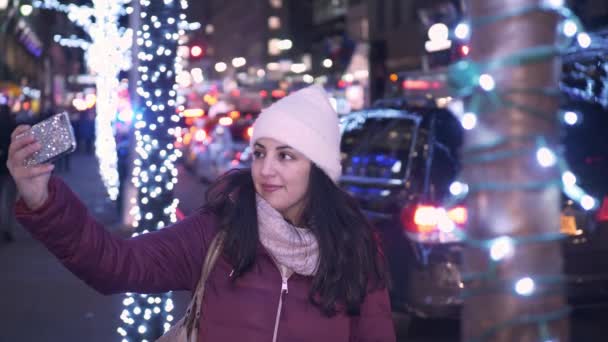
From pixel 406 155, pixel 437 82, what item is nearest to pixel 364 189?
pixel 406 155

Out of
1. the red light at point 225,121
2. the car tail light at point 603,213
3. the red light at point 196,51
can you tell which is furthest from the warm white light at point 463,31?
the red light at point 225,121

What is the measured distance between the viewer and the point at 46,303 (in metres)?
9.61

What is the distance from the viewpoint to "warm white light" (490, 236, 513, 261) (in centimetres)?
192

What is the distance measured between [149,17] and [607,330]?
16.0 ft

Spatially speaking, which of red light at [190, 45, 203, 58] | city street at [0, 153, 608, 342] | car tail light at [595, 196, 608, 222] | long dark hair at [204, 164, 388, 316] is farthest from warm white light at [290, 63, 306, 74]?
long dark hair at [204, 164, 388, 316]

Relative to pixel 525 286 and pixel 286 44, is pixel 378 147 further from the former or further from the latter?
pixel 286 44

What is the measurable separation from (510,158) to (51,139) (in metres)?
1.20

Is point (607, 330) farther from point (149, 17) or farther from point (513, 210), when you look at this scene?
point (513, 210)

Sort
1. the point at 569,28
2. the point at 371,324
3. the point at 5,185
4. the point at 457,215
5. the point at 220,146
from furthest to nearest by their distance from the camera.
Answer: the point at 220,146 → the point at 5,185 → the point at 457,215 → the point at 371,324 → the point at 569,28

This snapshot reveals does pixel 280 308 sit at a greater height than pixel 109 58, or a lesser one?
lesser

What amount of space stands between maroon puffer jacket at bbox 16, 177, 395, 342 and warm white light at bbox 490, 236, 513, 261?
47.1 inches

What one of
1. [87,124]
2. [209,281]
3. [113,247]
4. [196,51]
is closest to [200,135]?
[87,124]

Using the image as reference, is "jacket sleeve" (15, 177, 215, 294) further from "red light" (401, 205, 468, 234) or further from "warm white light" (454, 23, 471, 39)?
"red light" (401, 205, 468, 234)

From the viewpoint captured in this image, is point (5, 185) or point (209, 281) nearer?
point (209, 281)
